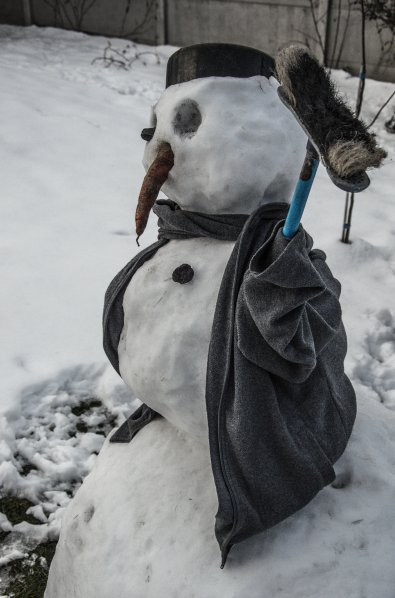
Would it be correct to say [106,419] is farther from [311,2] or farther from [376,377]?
[311,2]

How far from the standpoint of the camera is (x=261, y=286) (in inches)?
58.9

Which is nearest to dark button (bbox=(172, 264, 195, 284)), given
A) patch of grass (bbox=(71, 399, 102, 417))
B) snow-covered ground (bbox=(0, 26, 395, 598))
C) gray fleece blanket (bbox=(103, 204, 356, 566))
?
gray fleece blanket (bbox=(103, 204, 356, 566))

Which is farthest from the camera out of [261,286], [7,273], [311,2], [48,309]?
[311,2]

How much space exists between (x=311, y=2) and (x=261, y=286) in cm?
637

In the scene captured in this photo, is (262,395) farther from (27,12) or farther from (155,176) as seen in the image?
(27,12)

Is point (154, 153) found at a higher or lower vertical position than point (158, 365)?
higher

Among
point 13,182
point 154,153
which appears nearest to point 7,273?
point 13,182

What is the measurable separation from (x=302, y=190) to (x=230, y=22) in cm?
688

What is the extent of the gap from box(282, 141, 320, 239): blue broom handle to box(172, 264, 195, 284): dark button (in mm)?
372

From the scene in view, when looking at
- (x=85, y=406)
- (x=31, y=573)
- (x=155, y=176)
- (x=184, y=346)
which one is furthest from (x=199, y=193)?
(x=85, y=406)

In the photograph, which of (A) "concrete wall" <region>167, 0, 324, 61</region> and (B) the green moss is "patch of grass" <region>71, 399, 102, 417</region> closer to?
(B) the green moss

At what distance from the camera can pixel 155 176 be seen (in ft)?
5.94

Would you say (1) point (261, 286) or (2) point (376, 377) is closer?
(1) point (261, 286)

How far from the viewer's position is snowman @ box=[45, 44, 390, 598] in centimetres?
162
